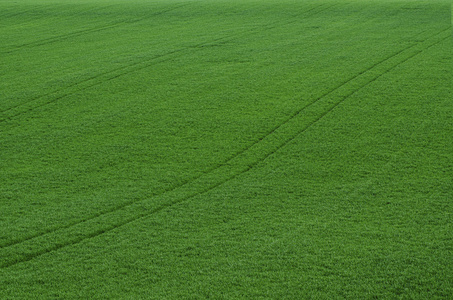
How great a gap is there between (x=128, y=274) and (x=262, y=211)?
2.08 metres

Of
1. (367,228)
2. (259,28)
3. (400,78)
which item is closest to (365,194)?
(367,228)

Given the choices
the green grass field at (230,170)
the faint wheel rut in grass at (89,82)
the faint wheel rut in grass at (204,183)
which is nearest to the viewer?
the green grass field at (230,170)

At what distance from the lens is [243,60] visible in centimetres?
1599

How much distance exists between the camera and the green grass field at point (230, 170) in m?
5.54

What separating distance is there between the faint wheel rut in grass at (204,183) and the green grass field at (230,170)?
0.03 m

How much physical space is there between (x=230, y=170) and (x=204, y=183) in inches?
25.2

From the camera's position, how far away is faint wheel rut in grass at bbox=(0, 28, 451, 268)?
6215 mm

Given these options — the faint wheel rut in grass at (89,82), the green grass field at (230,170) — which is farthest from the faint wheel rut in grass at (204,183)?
the faint wheel rut in grass at (89,82)

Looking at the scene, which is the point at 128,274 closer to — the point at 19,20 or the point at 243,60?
the point at 243,60

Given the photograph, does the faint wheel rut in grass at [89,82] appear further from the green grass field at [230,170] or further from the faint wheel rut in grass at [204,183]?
the faint wheel rut in grass at [204,183]

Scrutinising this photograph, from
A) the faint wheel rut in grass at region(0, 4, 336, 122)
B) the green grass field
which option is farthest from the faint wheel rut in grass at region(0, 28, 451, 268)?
the faint wheel rut in grass at region(0, 4, 336, 122)

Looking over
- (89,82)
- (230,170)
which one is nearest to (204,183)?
(230,170)

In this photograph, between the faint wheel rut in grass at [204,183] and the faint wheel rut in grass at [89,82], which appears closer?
the faint wheel rut in grass at [204,183]

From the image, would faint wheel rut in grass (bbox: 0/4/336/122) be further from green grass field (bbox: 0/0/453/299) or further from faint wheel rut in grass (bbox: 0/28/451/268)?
faint wheel rut in grass (bbox: 0/28/451/268)
